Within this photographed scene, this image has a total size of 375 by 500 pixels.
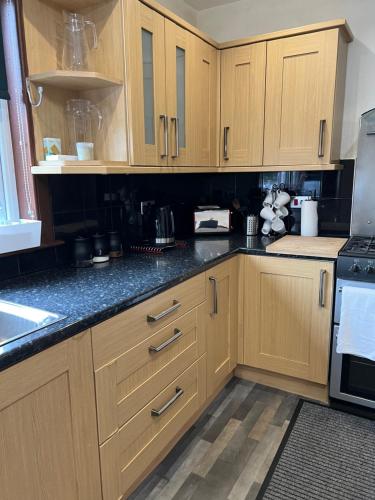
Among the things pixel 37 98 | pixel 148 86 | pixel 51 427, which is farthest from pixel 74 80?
pixel 51 427

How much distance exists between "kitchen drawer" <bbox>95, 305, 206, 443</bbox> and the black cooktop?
82 centimetres

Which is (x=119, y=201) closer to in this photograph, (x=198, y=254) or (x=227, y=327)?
(x=198, y=254)

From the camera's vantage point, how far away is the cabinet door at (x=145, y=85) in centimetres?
163

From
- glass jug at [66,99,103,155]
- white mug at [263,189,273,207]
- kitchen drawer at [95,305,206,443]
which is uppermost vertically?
glass jug at [66,99,103,155]

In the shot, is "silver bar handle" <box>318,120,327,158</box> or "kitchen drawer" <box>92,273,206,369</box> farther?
"silver bar handle" <box>318,120,327,158</box>

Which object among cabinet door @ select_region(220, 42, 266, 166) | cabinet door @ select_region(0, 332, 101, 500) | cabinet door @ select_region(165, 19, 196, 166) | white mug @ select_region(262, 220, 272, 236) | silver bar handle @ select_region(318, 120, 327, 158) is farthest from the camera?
→ white mug @ select_region(262, 220, 272, 236)

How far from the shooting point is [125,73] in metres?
1.62

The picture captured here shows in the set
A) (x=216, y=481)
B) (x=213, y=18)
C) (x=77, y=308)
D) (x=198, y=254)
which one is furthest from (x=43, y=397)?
(x=213, y=18)

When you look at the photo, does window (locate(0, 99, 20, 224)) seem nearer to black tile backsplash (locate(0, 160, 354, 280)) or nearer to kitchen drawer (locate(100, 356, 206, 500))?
black tile backsplash (locate(0, 160, 354, 280))

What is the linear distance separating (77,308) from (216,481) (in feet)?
3.29

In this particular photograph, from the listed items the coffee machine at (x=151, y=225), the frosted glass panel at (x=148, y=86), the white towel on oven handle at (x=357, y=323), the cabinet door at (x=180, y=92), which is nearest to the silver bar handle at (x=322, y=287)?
the white towel on oven handle at (x=357, y=323)

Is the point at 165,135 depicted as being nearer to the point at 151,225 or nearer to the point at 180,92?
the point at 180,92

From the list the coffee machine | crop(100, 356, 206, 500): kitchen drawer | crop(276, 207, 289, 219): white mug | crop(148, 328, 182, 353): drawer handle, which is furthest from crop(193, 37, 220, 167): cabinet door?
crop(100, 356, 206, 500): kitchen drawer

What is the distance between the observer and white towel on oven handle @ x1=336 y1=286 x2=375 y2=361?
1.80 meters
